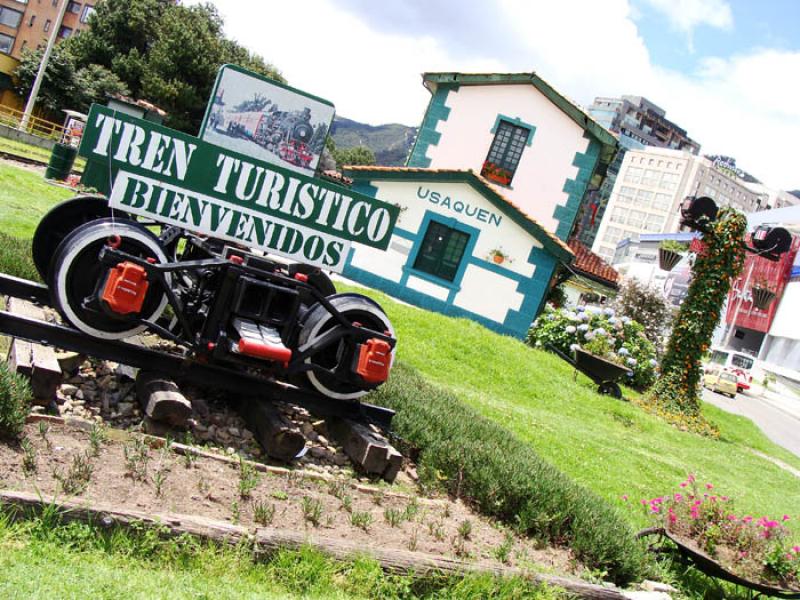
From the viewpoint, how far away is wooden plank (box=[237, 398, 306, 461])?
17.4 feet

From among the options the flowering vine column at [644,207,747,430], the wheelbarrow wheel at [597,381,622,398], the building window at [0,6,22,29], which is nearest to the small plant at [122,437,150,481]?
the wheelbarrow wheel at [597,381,622,398]

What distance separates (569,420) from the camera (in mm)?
12203

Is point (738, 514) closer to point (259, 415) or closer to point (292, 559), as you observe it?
point (259, 415)

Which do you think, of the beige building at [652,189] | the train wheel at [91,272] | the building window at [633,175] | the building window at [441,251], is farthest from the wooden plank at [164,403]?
the building window at [633,175]

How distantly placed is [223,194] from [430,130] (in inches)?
748

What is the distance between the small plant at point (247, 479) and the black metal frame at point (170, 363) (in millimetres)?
914

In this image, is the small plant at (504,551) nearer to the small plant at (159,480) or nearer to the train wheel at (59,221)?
the small plant at (159,480)

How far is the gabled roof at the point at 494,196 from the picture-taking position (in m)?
20.2

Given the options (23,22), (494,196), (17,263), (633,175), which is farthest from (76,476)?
(633,175)

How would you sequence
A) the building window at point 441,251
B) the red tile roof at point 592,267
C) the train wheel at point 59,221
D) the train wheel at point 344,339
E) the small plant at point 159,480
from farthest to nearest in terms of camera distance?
the red tile roof at point 592,267
the building window at point 441,251
the train wheel at point 59,221
the train wheel at point 344,339
the small plant at point 159,480

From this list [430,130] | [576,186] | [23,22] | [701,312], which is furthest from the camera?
[23,22]

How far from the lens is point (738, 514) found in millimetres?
8750

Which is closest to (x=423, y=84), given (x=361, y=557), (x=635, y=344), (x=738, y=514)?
(x=635, y=344)

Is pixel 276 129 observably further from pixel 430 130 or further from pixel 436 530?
pixel 430 130
